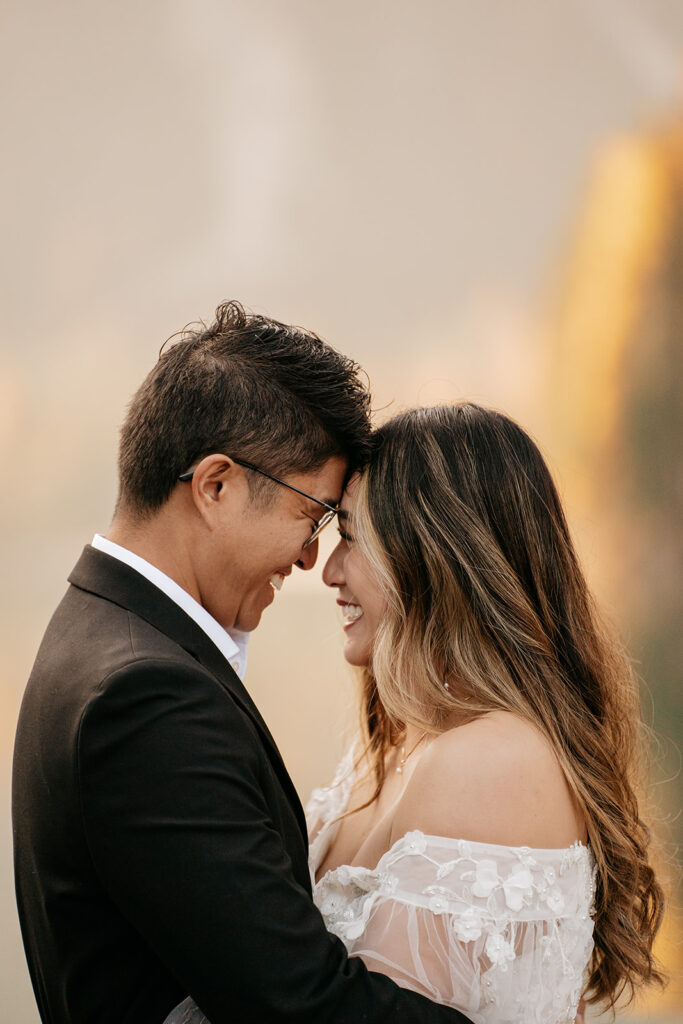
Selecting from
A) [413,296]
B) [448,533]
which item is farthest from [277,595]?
[448,533]

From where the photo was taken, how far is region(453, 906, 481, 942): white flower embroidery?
4.87ft

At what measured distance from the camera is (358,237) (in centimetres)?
295

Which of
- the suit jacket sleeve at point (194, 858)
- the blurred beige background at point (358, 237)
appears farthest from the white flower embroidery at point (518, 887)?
the blurred beige background at point (358, 237)

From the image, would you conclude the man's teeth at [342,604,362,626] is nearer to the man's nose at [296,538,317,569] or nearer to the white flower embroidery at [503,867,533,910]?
the man's nose at [296,538,317,569]

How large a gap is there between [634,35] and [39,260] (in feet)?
6.50

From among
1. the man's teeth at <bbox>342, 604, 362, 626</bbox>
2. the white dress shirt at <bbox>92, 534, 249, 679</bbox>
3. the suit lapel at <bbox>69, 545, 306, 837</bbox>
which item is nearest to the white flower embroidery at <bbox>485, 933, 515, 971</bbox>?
the suit lapel at <bbox>69, 545, 306, 837</bbox>

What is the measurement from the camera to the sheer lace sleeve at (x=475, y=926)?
1496 mm

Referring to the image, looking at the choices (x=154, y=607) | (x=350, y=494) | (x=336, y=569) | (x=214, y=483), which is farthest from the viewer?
(x=336, y=569)

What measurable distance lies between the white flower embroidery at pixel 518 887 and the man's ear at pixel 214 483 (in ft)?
2.55

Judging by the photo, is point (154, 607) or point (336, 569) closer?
point (154, 607)

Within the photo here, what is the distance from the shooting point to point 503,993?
1.54m

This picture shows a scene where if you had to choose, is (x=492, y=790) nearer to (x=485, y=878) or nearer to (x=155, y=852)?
(x=485, y=878)

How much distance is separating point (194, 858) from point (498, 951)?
22.6 inches

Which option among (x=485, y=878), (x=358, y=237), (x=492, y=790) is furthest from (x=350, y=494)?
(x=358, y=237)
